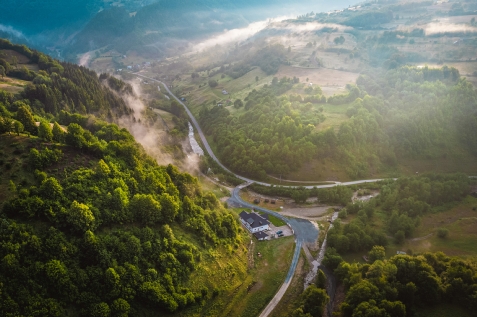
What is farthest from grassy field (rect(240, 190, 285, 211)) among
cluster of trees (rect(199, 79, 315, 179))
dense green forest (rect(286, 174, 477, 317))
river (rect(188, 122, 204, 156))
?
river (rect(188, 122, 204, 156))

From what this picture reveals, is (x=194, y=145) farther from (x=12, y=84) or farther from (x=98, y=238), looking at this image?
(x=98, y=238)

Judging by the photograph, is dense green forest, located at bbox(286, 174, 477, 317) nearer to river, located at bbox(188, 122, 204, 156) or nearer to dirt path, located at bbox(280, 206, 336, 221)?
dirt path, located at bbox(280, 206, 336, 221)

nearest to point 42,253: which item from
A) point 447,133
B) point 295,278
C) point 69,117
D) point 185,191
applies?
point 185,191

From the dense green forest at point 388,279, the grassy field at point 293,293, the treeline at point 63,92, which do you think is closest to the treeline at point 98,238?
the grassy field at point 293,293

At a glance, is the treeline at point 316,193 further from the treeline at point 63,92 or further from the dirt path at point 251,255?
the treeline at point 63,92

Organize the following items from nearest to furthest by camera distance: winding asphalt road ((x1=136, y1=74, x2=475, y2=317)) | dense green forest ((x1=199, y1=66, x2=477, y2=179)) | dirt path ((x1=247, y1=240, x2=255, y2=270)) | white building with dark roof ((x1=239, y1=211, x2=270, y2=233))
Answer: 1. winding asphalt road ((x1=136, y1=74, x2=475, y2=317))
2. dirt path ((x1=247, y1=240, x2=255, y2=270))
3. white building with dark roof ((x1=239, y1=211, x2=270, y2=233))
4. dense green forest ((x1=199, y1=66, x2=477, y2=179))

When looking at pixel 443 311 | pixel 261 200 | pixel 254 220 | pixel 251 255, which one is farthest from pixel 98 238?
pixel 261 200
